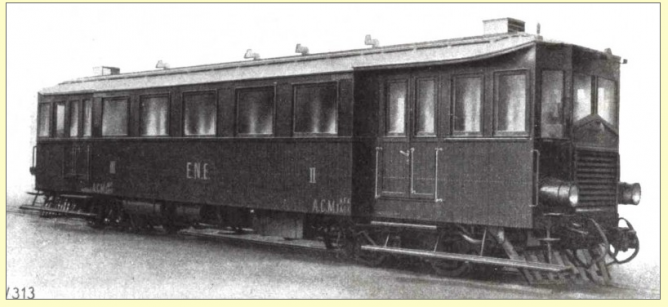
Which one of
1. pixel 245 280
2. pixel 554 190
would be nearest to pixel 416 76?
pixel 554 190

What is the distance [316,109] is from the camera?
1341cm

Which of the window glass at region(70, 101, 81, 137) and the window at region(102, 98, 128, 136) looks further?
the window glass at region(70, 101, 81, 137)

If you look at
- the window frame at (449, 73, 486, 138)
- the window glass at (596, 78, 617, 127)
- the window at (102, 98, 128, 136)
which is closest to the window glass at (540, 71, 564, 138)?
the window frame at (449, 73, 486, 138)

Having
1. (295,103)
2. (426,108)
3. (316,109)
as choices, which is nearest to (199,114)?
(295,103)

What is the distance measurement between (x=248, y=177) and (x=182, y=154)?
191 centimetres

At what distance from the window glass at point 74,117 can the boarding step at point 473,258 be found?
8780mm

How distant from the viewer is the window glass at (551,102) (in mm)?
10945

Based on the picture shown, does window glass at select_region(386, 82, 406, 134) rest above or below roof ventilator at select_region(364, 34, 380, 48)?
below

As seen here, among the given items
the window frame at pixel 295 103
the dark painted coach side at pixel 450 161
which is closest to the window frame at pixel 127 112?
the window frame at pixel 295 103

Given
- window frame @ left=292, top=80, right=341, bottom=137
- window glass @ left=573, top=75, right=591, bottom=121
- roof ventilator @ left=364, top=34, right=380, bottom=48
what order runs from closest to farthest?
1. window glass @ left=573, top=75, right=591, bottom=121
2. window frame @ left=292, top=80, right=341, bottom=137
3. roof ventilator @ left=364, top=34, right=380, bottom=48

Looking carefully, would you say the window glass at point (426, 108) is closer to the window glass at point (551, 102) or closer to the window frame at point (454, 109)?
the window frame at point (454, 109)

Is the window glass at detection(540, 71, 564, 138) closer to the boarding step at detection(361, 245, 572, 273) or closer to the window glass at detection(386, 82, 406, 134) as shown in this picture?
the boarding step at detection(361, 245, 572, 273)

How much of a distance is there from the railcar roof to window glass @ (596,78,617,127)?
54.4 inches

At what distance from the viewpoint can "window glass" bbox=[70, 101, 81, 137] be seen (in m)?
18.7
